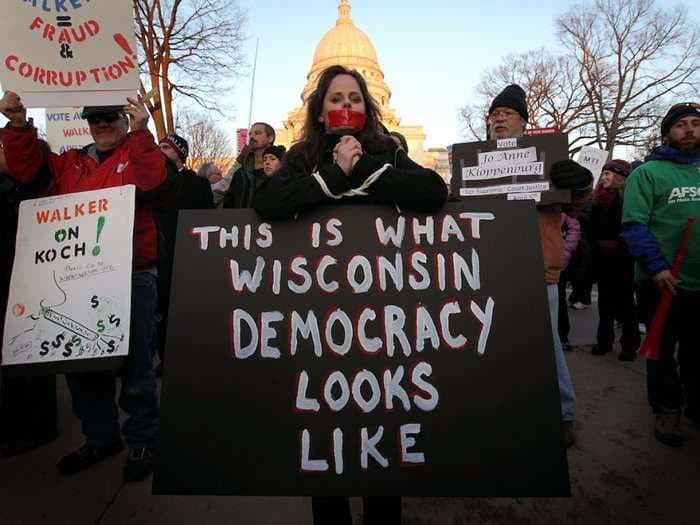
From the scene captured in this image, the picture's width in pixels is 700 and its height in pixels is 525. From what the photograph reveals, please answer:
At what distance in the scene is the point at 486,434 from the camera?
4.58 ft

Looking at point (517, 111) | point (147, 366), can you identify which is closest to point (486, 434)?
point (147, 366)

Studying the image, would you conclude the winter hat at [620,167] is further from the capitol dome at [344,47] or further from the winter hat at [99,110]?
the capitol dome at [344,47]

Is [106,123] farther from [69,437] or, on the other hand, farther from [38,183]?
[69,437]

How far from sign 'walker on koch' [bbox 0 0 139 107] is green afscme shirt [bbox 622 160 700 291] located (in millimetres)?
3021

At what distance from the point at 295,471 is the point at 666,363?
2.65 meters

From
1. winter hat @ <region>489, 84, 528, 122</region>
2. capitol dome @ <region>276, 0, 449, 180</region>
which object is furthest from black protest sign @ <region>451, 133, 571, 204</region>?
capitol dome @ <region>276, 0, 449, 180</region>

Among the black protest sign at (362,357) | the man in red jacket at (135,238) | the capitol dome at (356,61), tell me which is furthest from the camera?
the capitol dome at (356,61)

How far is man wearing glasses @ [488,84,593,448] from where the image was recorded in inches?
102

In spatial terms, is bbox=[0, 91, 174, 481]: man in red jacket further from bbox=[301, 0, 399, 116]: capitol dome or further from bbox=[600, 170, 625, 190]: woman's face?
bbox=[301, 0, 399, 116]: capitol dome

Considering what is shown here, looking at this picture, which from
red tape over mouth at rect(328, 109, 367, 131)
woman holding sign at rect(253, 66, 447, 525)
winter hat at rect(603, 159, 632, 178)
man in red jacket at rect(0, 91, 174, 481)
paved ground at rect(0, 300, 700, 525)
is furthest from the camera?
winter hat at rect(603, 159, 632, 178)

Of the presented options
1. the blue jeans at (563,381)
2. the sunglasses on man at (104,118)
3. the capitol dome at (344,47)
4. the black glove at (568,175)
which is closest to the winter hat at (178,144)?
the sunglasses on man at (104,118)

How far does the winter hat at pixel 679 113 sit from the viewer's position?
280cm

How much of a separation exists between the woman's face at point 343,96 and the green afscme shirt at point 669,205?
205 centimetres

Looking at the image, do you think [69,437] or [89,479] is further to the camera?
[69,437]
